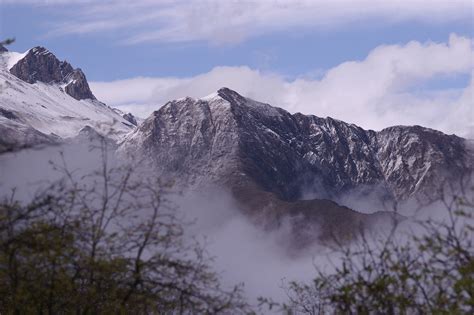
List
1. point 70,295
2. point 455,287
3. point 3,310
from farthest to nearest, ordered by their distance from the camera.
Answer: point 3,310 < point 70,295 < point 455,287

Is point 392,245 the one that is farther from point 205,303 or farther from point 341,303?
point 205,303

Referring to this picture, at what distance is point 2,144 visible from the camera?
22328 mm

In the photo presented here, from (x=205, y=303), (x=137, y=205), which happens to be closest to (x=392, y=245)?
(x=205, y=303)

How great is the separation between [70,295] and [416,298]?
9.77 m

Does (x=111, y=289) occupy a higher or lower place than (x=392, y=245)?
lower

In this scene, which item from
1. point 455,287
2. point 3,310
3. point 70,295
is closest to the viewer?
point 455,287

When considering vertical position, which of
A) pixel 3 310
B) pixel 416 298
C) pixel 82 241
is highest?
pixel 416 298

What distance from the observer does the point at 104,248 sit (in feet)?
78.1

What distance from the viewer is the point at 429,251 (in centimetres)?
2358

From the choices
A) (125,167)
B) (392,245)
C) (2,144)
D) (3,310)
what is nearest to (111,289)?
(125,167)

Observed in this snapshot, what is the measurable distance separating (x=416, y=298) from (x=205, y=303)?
539cm

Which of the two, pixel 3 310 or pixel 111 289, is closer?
pixel 111 289

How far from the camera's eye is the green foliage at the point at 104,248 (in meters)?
23.0

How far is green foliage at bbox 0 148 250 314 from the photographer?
2295cm
